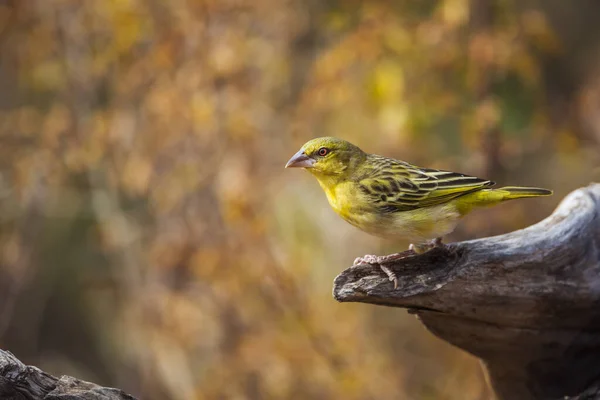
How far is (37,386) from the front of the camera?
9.32 feet

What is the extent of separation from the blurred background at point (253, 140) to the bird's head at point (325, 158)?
2.09m

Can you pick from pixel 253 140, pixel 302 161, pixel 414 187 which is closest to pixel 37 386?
pixel 302 161

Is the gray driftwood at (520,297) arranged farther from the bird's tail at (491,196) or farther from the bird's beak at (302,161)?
the bird's beak at (302,161)

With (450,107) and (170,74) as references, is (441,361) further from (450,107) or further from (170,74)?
(170,74)

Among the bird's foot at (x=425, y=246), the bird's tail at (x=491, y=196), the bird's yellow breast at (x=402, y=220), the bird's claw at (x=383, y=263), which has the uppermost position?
the bird's tail at (x=491, y=196)

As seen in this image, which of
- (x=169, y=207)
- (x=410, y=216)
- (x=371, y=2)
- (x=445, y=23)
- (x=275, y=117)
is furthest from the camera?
(x=275, y=117)

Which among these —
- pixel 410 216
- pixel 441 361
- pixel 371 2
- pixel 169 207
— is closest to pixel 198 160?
pixel 169 207

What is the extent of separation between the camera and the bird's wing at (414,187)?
363 cm

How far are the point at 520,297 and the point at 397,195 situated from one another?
750mm

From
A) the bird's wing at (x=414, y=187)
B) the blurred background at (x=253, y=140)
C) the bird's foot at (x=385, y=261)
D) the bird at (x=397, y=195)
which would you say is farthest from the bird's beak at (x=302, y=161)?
the blurred background at (x=253, y=140)

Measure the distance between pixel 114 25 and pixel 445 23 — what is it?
2.80 meters

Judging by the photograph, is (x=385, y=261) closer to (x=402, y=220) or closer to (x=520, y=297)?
(x=402, y=220)

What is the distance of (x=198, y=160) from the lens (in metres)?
6.86

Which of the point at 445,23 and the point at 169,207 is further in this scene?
the point at 169,207
